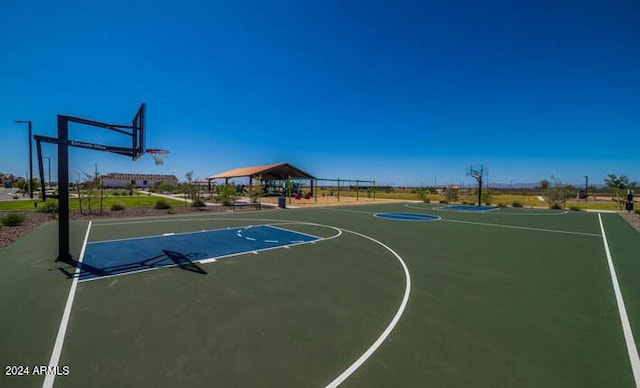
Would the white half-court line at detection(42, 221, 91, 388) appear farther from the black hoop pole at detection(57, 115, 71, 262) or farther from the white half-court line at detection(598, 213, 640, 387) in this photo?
the white half-court line at detection(598, 213, 640, 387)

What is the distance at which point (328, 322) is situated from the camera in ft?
13.2

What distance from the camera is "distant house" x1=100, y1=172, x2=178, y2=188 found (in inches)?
2861

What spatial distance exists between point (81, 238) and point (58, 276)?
4.79m

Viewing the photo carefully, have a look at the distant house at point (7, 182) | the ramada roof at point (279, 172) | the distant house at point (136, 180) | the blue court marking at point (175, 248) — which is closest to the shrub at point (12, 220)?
the blue court marking at point (175, 248)

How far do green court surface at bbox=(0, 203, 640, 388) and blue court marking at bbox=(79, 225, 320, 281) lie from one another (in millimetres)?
515

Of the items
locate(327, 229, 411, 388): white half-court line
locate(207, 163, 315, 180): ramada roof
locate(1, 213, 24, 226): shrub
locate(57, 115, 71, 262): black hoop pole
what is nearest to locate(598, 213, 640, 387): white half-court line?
locate(327, 229, 411, 388): white half-court line

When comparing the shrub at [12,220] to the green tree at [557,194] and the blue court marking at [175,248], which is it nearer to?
the blue court marking at [175,248]

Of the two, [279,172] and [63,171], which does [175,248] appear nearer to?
[63,171]

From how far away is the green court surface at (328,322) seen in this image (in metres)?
2.95

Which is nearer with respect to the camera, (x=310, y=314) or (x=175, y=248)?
(x=310, y=314)

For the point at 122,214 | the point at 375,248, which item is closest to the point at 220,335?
the point at 375,248

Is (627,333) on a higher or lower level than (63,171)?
lower

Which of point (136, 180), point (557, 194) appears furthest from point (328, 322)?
point (136, 180)

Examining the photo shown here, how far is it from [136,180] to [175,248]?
89.8 m
